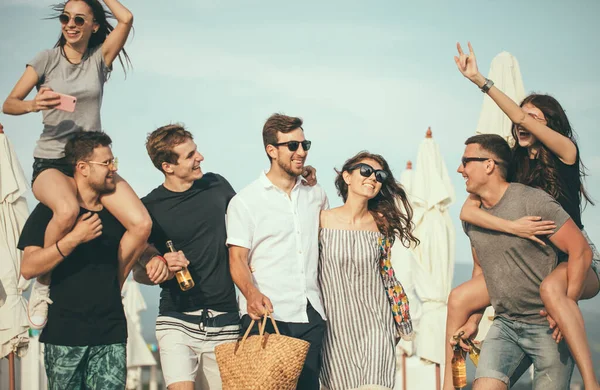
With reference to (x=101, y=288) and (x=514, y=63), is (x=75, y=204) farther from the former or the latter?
(x=514, y=63)

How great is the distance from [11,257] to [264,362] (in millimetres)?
6396

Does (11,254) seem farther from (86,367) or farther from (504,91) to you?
(504,91)

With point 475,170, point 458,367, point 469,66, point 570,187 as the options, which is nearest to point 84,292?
point 458,367

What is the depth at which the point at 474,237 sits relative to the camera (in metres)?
5.20

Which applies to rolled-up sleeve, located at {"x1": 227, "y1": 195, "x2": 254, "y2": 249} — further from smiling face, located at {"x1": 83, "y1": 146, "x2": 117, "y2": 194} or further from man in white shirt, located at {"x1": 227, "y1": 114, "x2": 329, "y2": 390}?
smiling face, located at {"x1": 83, "y1": 146, "x2": 117, "y2": 194}

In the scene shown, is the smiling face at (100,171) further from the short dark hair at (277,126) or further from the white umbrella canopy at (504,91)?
the white umbrella canopy at (504,91)

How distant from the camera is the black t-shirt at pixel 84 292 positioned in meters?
4.69

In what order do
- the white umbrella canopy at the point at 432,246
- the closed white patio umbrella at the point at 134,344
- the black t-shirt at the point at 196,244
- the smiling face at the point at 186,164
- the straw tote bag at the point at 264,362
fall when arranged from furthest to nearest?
the closed white patio umbrella at the point at 134,344 < the white umbrella canopy at the point at 432,246 < the smiling face at the point at 186,164 < the black t-shirt at the point at 196,244 < the straw tote bag at the point at 264,362

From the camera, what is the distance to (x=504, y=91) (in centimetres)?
943

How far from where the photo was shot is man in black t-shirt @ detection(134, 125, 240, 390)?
17.0ft

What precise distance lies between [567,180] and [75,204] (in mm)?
3112

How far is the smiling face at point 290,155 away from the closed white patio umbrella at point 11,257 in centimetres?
574

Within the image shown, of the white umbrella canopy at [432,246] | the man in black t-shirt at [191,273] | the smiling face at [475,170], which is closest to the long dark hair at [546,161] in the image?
the smiling face at [475,170]

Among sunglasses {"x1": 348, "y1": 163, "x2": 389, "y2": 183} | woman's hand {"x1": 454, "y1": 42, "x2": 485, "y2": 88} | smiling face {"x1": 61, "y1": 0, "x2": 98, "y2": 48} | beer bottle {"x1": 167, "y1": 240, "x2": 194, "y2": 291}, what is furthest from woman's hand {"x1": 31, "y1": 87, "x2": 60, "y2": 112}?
woman's hand {"x1": 454, "y1": 42, "x2": 485, "y2": 88}
